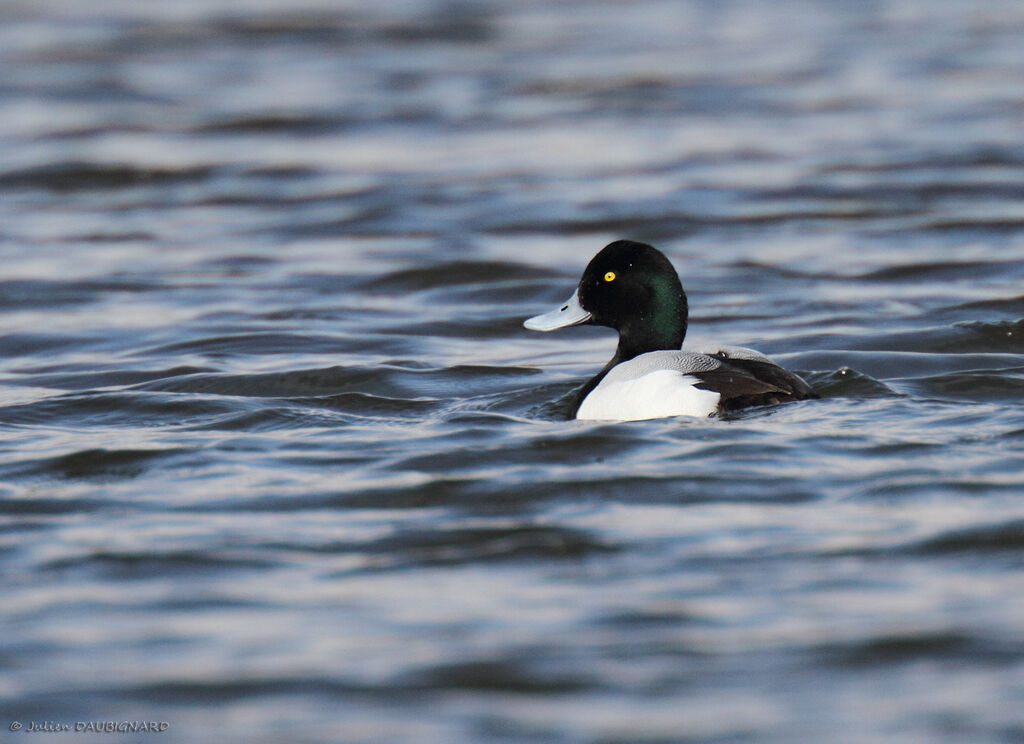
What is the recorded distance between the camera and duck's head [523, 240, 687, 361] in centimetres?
927

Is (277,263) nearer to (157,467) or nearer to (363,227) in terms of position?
(363,227)

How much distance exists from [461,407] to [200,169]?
977 cm

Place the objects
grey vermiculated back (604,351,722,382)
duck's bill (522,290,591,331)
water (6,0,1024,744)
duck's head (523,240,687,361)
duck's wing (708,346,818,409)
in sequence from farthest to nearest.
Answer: duck's bill (522,290,591,331)
duck's head (523,240,687,361)
grey vermiculated back (604,351,722,382)
duck's wing (708,346,818,409)
water (6,0,1024,744)

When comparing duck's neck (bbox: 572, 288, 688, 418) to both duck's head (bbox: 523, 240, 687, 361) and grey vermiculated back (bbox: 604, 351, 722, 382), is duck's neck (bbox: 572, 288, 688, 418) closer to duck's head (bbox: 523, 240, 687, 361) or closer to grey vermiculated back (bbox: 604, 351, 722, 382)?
duck's head (bbox: 523, 240, 687, 361)

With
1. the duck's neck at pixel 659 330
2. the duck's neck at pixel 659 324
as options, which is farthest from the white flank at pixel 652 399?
the duck's neck at pixel 659 324

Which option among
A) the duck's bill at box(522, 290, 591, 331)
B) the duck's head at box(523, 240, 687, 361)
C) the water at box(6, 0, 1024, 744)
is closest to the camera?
the water at box(6, 0, 1024, 744)

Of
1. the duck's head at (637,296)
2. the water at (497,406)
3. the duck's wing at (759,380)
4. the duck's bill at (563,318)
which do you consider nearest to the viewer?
the water at (497,406)

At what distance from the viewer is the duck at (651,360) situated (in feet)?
26.8

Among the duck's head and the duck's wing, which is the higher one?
the duck's head


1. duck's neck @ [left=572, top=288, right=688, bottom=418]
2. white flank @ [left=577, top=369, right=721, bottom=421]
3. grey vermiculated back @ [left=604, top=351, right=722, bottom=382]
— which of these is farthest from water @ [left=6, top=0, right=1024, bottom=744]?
duck's neck @ [left=572, top=288, right=688, bottom=418]

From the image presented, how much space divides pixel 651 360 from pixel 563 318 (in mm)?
1176

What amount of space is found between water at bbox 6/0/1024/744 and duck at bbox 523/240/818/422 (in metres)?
0.20

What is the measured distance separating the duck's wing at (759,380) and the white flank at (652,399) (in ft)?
0.38

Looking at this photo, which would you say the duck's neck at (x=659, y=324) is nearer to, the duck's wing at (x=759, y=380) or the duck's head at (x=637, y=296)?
the duck's head at (x=637, y=296)
